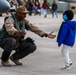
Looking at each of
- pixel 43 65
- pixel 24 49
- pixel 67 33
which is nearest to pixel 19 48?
pixel 24 49

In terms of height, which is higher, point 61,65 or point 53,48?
point 61,65

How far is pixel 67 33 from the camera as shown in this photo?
9859 mm

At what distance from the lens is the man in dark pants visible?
9.91 m

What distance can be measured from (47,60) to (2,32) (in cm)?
173

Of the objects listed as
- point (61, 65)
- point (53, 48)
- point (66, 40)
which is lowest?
point (53, 48)

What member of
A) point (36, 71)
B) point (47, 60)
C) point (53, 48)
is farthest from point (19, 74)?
point (53, 48)

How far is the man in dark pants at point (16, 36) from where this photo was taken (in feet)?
32.5

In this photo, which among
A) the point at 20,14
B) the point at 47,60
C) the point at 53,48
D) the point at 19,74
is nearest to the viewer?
the point at 19,74

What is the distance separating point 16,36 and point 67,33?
1.09m

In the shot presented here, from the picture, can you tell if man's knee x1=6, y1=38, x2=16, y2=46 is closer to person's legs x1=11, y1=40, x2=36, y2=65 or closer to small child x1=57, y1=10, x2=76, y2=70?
person's legs x1=11, y1=40, x2=36, y2=65

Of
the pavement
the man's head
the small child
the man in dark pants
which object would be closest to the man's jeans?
the man in dark pants

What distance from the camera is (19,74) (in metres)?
9.34

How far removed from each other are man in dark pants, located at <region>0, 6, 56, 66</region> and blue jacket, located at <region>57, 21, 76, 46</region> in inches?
7.0

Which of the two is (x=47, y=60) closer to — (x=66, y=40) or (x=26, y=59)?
(x=26, y=59)
